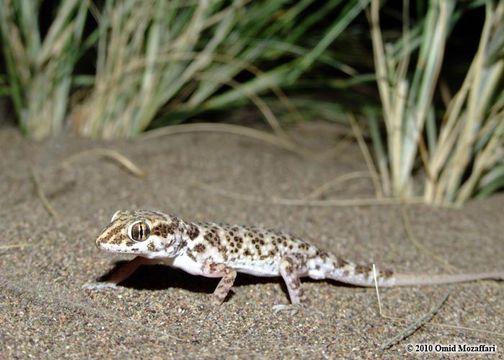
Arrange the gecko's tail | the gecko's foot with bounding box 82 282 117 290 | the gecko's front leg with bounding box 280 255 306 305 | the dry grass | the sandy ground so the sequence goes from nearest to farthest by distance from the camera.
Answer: the sandy ground, the gecko's foot with bounding box 82 282 117 290, the gecko's front leg with bounding box 280 255 306 305, the gecko's tail, the dry grass

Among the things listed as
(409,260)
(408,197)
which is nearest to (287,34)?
(408,197)

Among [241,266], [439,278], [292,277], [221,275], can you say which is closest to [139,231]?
[221,275]

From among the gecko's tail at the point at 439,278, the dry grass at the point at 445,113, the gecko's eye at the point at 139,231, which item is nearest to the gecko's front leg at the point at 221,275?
the gecko's eye at the point at 139,231

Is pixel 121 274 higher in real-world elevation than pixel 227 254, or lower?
lower

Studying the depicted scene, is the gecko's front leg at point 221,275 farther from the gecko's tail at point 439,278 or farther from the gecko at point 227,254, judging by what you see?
the gecko's tail at point 439,278

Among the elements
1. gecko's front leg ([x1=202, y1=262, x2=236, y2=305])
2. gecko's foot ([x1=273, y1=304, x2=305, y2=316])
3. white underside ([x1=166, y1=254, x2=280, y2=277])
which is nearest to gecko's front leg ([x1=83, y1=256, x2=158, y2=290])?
white underside ([x1=166, y1=254, x2=280, y2=277])

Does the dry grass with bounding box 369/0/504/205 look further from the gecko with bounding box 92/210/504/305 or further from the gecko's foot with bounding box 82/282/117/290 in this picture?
the gecko's foot with bounding box 82/282/117/290

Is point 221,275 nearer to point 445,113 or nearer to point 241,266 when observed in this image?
point 241,266
